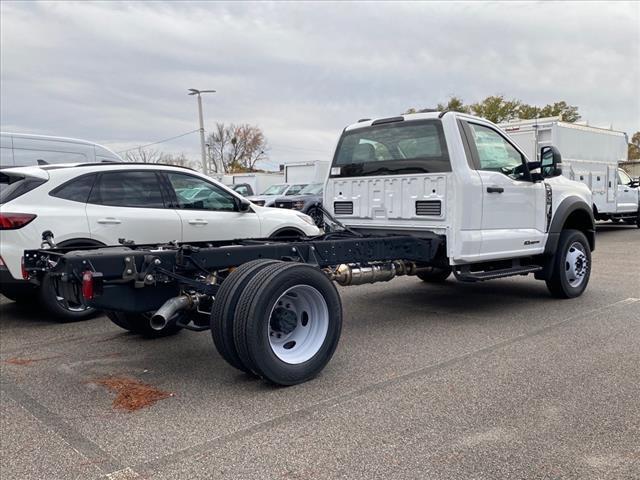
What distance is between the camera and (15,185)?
19.9ft

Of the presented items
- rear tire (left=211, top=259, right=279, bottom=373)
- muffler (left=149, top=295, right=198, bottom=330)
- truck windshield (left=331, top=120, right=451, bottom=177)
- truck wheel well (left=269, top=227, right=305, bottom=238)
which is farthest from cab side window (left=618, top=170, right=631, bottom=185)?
muffler (left=149, top=295, right=198, bottom=330)

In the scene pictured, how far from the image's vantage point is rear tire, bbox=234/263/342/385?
4.00 m

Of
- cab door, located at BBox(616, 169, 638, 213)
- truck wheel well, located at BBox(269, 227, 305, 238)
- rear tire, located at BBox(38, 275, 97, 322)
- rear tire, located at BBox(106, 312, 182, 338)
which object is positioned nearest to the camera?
rear tire, located at BBox(106, 312, 182, 338)

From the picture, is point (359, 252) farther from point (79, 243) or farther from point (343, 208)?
point (79, 243)

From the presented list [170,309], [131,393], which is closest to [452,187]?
[170,309]

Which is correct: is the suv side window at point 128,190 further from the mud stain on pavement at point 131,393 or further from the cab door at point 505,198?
the cab door at point 505,198

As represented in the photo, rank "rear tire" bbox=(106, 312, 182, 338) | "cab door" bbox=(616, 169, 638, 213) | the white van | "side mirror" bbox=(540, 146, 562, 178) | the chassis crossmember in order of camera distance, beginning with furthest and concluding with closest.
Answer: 1. "cab door" bbox=(616, 169, 638, 213)
2. the white van
3. "side mirror" bbox=(540, 146, 562, 178)
4. "rear tire" bbox=(106, 312, 182, 338)
5. the chassis crossmember

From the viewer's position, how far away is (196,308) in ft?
14.5

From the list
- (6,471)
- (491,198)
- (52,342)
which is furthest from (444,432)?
(52,342)

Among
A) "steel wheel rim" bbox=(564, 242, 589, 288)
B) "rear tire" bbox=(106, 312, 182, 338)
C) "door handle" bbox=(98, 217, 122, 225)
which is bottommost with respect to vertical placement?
"rear tire" bbox=(106, 312, 182, 338)

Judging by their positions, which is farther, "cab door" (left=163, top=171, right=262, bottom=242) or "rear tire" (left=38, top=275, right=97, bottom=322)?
"cab door" (left=163, top=171, right=262, bottom=242)

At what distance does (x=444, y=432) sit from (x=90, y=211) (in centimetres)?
452

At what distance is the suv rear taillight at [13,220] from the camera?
19.1 ft

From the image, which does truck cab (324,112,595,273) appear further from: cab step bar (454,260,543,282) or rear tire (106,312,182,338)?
rear tire (106,312,182,338)
